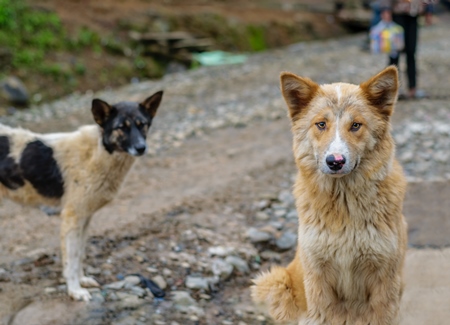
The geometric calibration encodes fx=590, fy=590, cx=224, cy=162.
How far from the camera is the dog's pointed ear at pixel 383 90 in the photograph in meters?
A: 4.11

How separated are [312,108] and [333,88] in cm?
22

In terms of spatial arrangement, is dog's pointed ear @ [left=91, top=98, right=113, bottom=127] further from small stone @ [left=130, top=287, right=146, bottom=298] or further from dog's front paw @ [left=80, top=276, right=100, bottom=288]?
small stone @ [left=130, top=287, right=146, bottom=298]

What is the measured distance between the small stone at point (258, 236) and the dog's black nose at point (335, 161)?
3095 millimetres

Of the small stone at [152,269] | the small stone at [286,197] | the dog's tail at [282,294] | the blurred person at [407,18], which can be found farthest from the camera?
the blurred person at [407,18]

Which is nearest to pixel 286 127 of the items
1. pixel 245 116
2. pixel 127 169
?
pixel 245 116

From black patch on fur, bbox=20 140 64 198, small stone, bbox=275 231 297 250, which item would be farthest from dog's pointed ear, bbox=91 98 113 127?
small stone, bbox=275 231 297 250

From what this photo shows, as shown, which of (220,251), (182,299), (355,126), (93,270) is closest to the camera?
(355,126)

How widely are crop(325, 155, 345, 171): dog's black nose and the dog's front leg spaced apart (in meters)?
2.78

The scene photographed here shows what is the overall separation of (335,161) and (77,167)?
116 inches

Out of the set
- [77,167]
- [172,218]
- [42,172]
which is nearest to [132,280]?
[77,167]

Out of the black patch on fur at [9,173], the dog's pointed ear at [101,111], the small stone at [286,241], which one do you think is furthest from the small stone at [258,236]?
the black patch on fur at [9,173]

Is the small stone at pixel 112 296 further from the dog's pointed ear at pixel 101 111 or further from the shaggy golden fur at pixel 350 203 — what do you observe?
the shaggy golden fur at pixel 350 203

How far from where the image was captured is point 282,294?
15.6 ft

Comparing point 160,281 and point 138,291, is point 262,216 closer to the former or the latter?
point 160,281
